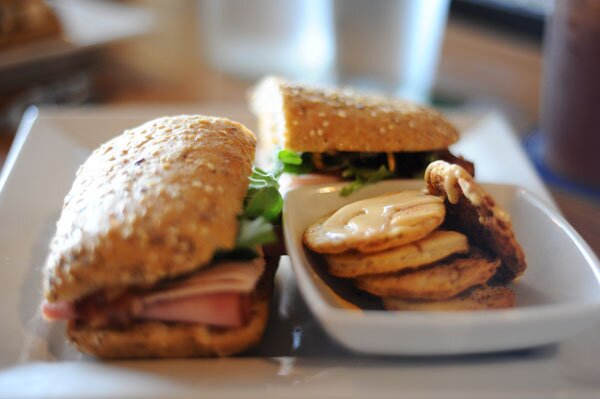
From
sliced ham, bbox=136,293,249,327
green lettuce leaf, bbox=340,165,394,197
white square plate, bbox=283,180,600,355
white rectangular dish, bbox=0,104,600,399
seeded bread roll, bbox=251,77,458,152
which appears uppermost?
seeded bread roll, bbox=251,77,458,152

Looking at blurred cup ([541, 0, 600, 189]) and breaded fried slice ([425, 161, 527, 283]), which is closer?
breaded fried slice ([425, 161, 527, 283])

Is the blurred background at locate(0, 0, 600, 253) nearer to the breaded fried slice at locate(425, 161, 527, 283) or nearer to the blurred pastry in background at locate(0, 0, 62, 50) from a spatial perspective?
the blurred pastry in background at locate(0, 0, 62, 50)

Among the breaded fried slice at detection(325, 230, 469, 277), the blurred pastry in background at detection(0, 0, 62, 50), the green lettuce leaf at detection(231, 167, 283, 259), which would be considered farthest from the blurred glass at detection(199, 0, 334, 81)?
the breaded fried slice at detection(325, 230, 469, 277)

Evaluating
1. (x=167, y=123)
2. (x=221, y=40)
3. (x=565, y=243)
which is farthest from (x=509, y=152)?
(x=221, y=40)

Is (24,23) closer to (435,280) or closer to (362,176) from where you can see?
(362,176)

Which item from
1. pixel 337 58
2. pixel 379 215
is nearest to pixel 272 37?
pixel 337 58

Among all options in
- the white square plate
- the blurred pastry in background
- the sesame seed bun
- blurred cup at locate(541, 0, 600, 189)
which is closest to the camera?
the white square plate
